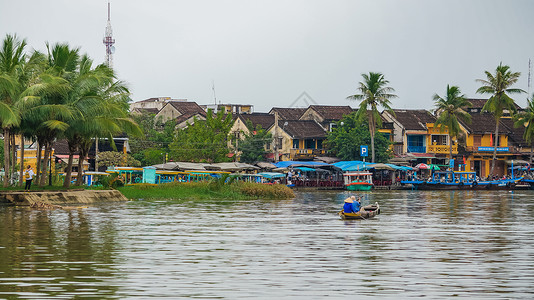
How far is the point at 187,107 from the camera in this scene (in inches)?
3996

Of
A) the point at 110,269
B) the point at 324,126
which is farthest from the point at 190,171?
the point at 110,269

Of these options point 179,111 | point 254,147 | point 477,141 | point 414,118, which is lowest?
point 254,147

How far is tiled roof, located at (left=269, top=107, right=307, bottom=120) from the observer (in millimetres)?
97281

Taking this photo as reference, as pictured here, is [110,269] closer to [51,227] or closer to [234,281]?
[234,281]

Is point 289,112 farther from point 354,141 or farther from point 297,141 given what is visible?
point 354,141

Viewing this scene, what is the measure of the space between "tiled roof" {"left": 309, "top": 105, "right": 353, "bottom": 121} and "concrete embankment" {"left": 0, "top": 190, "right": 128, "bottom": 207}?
2107 inches

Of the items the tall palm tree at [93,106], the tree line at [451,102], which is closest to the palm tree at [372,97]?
the tree line at [451,102]

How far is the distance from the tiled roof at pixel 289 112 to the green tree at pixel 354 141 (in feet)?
36.7

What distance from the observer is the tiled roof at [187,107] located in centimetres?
9969

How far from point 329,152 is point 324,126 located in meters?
7.07


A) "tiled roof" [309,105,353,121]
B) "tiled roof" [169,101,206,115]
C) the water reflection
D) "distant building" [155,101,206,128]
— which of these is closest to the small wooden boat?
the water reflection

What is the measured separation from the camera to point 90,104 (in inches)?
1591

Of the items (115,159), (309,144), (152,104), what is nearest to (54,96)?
(115,159)

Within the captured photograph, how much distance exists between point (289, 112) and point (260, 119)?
19.3 ft
